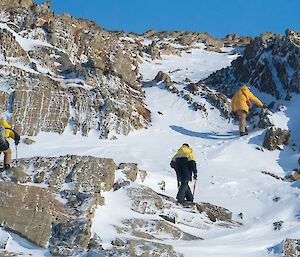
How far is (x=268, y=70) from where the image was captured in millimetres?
20641

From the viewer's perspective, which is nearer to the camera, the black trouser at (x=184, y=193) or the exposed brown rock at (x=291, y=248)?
the exposed brown rock at (x=291, y=248)

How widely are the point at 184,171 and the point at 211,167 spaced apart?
3.66 meters

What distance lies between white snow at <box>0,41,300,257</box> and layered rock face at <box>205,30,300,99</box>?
3.48ft

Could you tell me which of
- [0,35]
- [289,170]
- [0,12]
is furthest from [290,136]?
[0,12]

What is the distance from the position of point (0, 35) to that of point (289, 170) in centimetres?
1353

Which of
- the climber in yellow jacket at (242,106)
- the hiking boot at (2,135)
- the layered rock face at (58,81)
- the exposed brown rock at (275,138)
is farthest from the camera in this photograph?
the climber in yellow jacket at (242,106)

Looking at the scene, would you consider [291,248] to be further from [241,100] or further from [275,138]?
[241,100]

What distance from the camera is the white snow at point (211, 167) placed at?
238 inches

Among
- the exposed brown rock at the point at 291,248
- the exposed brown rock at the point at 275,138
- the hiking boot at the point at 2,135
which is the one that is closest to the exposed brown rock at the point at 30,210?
the hiking boot at the point at 2,135

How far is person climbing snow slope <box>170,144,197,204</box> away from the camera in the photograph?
862 cm

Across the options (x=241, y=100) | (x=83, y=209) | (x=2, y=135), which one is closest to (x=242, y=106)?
(x=241, y=100)

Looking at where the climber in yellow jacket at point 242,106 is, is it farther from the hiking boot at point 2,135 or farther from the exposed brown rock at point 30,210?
the exposed brown rock at point 30,210

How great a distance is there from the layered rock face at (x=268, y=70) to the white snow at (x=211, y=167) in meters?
1.06

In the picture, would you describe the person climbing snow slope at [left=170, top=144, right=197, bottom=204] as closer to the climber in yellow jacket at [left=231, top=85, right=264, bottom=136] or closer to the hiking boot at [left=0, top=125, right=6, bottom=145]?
the hiking boot at [left=0, top=125, right=6, bottom=145]
